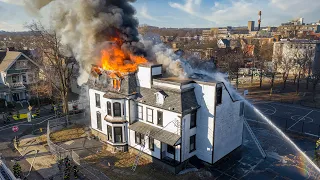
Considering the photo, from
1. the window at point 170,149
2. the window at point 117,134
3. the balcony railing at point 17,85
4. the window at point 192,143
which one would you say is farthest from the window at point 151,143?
the balcony railing at point 17,85

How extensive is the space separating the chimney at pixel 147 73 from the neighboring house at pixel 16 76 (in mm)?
30096

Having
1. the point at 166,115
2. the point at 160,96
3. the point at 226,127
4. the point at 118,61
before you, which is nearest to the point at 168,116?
the point at 166,115

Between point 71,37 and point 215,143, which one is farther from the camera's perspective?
point 71,37

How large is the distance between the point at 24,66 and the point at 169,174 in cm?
3897

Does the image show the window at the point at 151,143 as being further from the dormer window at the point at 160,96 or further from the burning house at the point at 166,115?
the dormer window at the point at 160,96

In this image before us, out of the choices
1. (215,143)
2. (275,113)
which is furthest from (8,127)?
(275,113)

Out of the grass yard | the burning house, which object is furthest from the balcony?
the grass yard

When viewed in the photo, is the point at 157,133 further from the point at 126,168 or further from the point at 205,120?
the point at 205,120

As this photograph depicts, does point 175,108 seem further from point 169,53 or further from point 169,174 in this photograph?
point 169,53

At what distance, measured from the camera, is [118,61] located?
27.3 m

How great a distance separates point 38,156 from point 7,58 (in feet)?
102

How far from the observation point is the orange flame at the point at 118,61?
26422 mm

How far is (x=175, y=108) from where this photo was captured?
21172mm

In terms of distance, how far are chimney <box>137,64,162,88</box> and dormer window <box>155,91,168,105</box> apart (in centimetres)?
202
